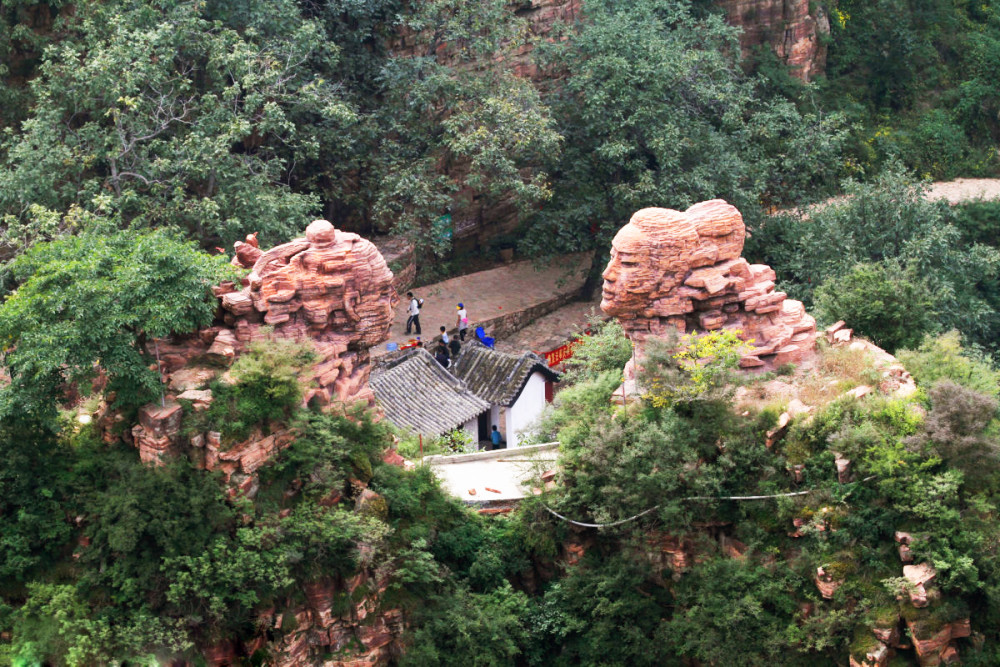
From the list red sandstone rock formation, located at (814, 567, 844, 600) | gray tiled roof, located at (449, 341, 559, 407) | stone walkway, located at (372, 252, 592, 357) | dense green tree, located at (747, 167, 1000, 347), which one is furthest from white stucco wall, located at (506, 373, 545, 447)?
red sandstone rock formation, located at (814, 567, 844, 600)

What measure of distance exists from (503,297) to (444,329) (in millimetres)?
4647

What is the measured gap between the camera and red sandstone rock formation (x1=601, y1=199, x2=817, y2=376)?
30.3 m

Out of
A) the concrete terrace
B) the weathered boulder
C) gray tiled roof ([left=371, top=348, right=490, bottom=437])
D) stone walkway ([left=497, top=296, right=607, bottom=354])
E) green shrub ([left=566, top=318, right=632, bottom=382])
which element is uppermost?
green shrub ([left=566, top=318, right=632, bottom=382])

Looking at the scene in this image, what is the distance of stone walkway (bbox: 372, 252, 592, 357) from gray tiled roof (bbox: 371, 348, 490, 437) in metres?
5.53

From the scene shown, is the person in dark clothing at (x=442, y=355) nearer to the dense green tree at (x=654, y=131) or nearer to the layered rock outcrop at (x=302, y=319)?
the dense green tree at (x=654, y=131)

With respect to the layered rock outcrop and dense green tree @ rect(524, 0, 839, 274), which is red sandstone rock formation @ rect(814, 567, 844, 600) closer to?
the layered rock outcrop

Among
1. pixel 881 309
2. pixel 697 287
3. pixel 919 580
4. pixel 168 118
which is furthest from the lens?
pixel 168 118

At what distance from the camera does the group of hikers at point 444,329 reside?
41594mm

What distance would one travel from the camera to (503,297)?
4712 cm

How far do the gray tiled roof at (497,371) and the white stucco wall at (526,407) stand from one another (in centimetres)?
25

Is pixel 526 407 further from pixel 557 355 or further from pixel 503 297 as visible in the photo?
pixel 503 297

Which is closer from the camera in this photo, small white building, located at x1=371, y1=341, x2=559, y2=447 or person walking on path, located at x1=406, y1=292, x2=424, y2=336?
small white building, located at x1=371, y1=341, x2=559, y2=447

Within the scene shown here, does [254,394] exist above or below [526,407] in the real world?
above

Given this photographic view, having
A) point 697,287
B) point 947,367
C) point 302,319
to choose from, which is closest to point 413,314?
point 302,319
